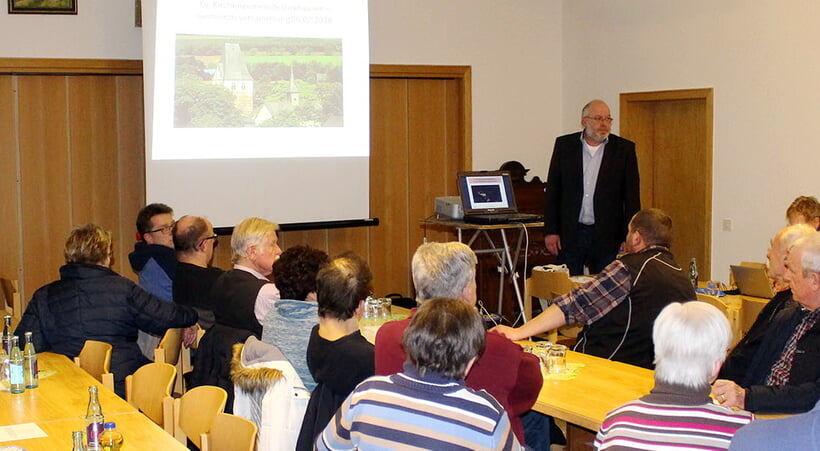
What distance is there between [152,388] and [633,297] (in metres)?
2.12

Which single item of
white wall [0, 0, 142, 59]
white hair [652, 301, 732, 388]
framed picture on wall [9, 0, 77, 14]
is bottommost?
white hair [652, 301, 732, 388]

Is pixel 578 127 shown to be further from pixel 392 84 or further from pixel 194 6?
pixel 194 6

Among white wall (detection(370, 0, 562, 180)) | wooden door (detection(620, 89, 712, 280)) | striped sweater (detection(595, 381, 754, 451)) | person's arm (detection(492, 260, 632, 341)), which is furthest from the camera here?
white wall (detection(370, 0, 562, 180))

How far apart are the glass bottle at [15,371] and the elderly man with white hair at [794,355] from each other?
2703mm

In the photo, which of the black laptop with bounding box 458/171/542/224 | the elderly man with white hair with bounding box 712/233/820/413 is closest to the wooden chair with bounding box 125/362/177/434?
the elderly man with white hair with bounding box 712/233/820/413

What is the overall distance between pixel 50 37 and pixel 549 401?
17.4 feet

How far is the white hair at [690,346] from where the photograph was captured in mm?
2457

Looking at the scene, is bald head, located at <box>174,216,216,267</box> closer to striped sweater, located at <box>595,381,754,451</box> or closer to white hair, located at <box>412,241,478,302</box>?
white hair, located at <box>412,241,478,302</box>

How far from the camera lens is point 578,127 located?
9070 millimetres

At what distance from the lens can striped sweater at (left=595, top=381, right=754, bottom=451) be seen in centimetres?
239

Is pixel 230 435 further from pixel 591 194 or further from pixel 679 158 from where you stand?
pixel 679 158

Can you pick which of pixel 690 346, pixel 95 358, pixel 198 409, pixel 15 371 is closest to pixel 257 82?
pixel 95 358

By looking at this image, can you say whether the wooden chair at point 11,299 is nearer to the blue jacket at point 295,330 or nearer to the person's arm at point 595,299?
the blue jacket at point 295,330

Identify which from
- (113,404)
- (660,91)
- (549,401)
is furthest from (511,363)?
(660,91)
